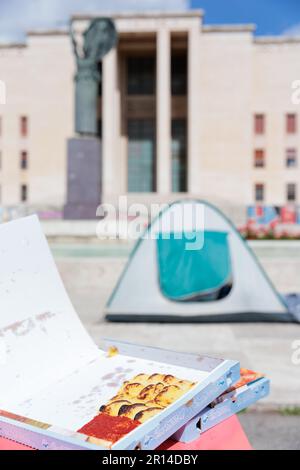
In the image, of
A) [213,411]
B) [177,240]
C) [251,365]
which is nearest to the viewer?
[213,411]

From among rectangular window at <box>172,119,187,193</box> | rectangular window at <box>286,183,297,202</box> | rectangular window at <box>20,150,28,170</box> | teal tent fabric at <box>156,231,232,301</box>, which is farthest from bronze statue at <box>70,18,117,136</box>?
rectangular window at <box>286,183,297,202</box>

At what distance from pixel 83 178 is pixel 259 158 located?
21948 millimetres

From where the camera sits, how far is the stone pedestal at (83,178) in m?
20.0

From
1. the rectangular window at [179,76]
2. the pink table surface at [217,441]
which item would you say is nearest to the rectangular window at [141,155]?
the rectangular window at [179,76]

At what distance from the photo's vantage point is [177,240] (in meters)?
6.45

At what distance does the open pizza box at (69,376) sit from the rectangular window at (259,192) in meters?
37.1

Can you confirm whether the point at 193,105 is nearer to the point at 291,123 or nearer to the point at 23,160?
the point at 291,123

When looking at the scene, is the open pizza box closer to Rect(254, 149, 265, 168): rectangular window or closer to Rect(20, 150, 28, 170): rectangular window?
Rect(254, 149, 265, 168): rectangular window

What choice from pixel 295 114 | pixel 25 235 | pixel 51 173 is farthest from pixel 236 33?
pixel 25 235

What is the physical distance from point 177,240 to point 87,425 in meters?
5.08

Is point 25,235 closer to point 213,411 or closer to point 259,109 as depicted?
point 213,411

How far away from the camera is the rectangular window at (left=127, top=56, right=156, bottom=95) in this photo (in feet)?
127

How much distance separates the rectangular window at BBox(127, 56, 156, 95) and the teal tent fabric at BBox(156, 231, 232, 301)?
1355 inches

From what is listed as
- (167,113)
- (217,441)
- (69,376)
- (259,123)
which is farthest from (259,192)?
(217,441)
